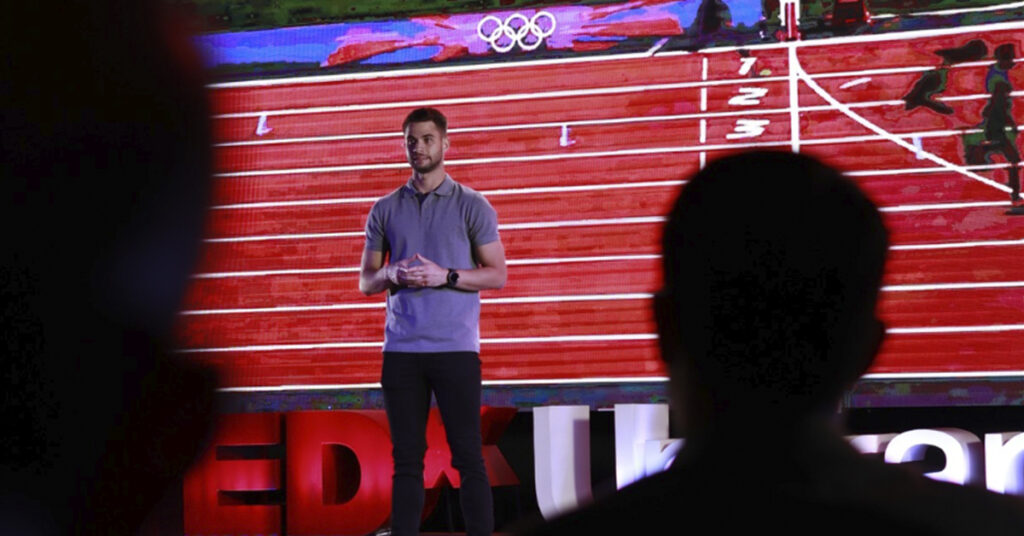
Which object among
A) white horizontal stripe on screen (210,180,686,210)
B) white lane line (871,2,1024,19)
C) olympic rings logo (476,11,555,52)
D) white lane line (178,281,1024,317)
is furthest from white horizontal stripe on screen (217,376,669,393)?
white lane line (871,2,1024,19)

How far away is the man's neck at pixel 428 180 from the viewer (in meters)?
3.80

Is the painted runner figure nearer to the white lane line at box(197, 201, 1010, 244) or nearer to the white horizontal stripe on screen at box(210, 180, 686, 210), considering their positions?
the white lane line at box(197, 201, 1010, 244)

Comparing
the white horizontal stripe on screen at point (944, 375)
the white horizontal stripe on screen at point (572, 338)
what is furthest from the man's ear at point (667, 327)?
the white horizontal stripe on screen at point (944, 375)

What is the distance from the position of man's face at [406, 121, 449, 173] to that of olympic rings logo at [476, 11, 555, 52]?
194cm

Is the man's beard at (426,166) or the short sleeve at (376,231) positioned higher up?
the man's beard at (426,166)

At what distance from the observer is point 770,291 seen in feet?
1.68

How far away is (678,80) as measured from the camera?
5605 mm

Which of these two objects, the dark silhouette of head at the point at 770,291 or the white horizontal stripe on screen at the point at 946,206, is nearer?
the dark silhouette of head at the point at 770,291

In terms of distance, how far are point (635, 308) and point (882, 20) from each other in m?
1.58

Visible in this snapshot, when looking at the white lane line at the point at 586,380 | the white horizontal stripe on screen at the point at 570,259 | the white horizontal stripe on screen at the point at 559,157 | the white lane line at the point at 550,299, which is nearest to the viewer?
the white lane line at the point at 586,380

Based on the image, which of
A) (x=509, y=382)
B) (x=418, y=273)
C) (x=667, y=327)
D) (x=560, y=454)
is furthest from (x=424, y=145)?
(x=667, y=327)

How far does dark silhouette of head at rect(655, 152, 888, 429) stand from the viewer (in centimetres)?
51

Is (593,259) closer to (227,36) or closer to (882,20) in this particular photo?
(882,20)

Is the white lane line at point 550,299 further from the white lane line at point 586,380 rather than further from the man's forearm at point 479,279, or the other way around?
the man's forearm at point 479,279
